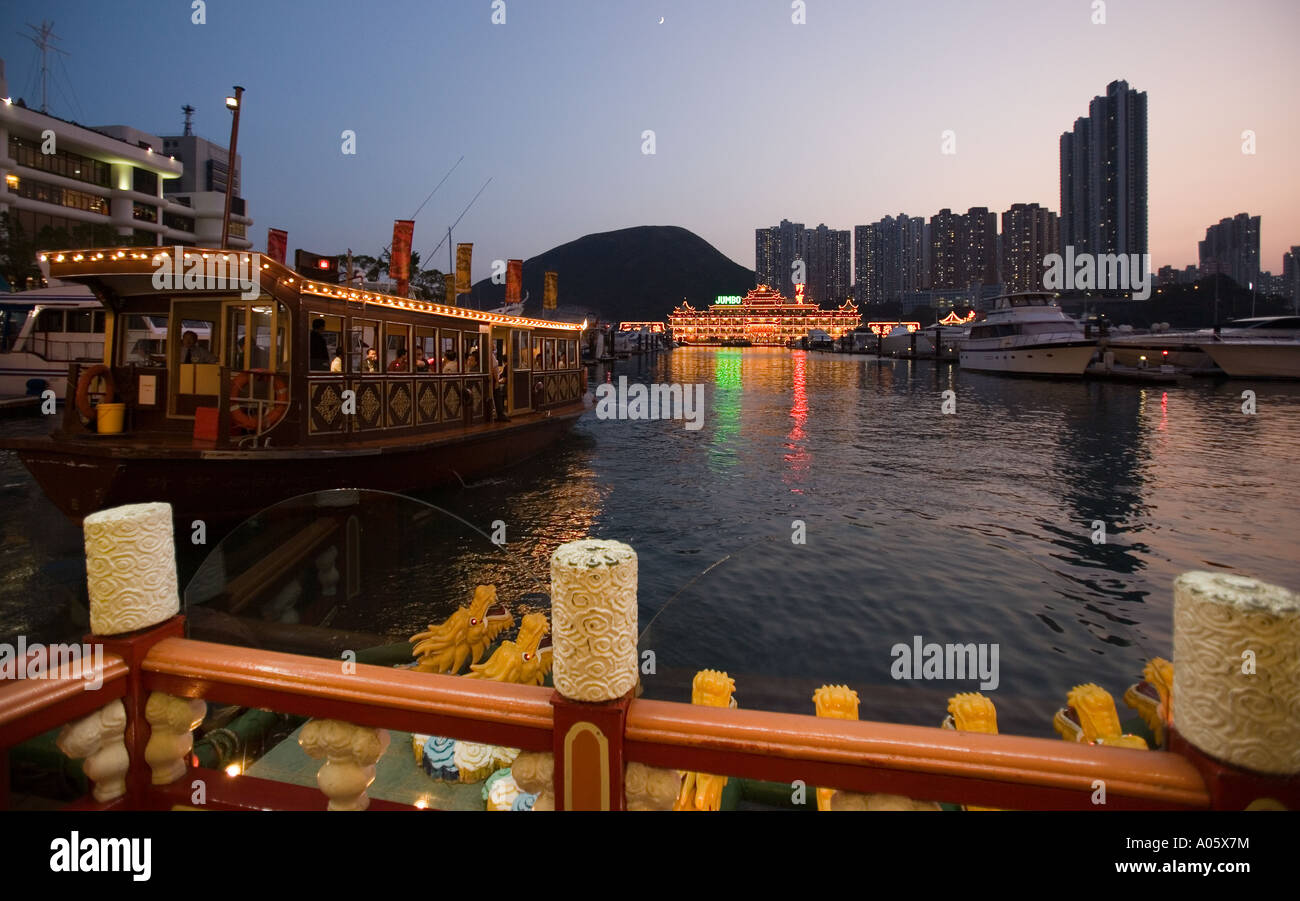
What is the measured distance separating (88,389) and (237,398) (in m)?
2.54

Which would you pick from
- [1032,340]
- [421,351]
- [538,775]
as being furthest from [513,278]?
[1032,340]

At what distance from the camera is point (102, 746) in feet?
9.05

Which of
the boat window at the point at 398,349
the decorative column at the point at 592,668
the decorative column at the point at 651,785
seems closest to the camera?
the decorative column at the point at 592,668

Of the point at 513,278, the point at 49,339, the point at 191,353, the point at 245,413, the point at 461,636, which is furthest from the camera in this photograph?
the point at 49,339

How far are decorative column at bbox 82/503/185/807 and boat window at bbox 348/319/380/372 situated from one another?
10.4 m

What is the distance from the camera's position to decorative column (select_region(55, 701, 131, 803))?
8.75ft

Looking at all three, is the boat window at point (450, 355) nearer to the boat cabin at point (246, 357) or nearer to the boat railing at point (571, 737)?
the boat cabin at point (246, 357)

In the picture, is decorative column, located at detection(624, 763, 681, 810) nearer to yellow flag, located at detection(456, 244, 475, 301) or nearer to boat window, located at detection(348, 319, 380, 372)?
boat window, located at detection(348, 319, 380, 372)

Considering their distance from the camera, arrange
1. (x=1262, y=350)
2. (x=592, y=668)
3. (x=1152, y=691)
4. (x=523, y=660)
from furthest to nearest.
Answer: (x=1262, y=350)
(x=523, y=660)
(x=1152, y=691)
(x=592, y=668)

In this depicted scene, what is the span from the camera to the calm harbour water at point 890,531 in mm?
4750

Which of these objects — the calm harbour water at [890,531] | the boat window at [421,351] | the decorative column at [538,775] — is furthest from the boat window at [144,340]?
the decorative column at [538,775]

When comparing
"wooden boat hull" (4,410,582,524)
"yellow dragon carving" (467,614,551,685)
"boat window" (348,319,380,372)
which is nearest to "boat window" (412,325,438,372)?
"boat window" (348,319,380,372)

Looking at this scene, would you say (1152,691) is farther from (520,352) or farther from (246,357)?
(520,352)

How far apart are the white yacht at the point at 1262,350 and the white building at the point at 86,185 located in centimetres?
6759
